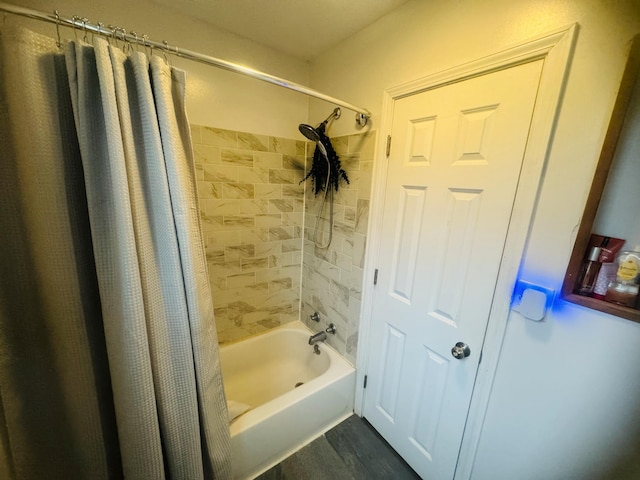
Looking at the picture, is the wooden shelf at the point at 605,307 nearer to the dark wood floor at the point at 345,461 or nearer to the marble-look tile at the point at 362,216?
the marble-look tile at the point at 362,216

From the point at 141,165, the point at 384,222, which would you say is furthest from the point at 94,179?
the point at 384,222

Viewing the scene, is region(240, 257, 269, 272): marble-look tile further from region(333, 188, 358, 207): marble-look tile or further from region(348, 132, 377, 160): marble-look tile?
region(348, 132, 377, 160): marble-look tile

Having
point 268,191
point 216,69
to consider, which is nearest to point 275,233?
point 268,191

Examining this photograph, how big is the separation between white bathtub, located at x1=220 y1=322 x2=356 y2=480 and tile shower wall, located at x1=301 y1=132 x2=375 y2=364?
0.20m

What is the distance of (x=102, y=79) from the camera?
67 centimetres

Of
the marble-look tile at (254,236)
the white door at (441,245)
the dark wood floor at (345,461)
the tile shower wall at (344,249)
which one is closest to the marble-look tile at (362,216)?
the tile shower wall at (344,249)

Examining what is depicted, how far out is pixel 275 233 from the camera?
1854 mm

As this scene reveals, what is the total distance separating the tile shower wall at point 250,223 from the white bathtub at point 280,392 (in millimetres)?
185

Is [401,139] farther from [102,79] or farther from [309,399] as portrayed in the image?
[309,399]

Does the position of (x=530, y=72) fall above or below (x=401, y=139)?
above

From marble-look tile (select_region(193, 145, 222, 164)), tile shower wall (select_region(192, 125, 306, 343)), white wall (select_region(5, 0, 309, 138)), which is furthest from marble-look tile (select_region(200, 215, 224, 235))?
white wall (select_region(5, 0, 309, 138))

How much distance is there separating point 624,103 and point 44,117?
158 cm

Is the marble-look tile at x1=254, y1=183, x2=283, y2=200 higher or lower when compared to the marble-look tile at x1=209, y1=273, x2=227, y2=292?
higher

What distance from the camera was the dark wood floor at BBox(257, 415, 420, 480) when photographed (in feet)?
4.13
